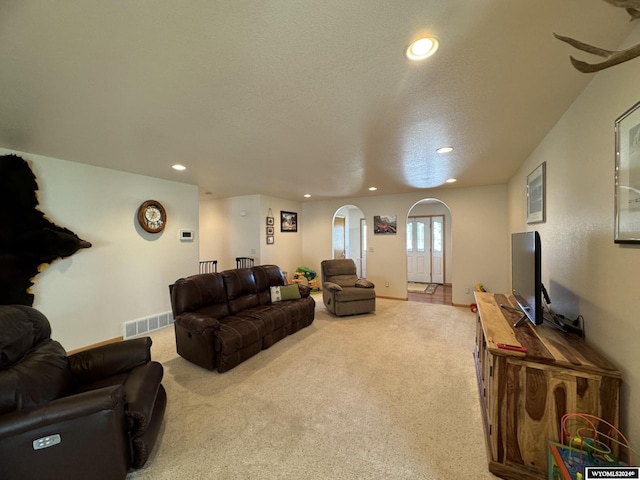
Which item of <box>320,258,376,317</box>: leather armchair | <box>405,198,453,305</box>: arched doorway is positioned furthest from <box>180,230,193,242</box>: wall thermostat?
<box>405,198,453,305</box>: arched doorway

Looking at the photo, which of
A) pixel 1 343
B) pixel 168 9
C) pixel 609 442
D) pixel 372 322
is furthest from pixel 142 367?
pixel 372 322

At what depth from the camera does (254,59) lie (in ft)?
4.41

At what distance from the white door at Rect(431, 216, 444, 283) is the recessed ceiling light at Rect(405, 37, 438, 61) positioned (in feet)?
21.9

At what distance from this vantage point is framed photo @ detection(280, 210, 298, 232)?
6391 millimetres

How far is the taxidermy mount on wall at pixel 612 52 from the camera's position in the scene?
0.75 m

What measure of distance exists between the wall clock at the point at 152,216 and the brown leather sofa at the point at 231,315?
58.4 inches

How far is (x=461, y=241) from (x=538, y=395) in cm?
417

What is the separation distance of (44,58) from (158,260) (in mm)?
3322

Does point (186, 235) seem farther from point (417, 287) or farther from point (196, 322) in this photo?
point (417, 287)

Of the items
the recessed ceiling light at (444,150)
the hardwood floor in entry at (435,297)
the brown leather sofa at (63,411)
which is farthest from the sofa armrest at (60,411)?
the hardwood floor in entry at (435,297)

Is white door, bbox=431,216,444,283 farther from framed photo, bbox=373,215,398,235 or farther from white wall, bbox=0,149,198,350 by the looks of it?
white wall, bbox=0,149,198,350

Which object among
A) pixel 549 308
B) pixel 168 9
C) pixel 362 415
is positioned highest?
pixel 168 9

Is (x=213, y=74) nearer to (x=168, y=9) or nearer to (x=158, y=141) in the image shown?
(x=168, y=9)

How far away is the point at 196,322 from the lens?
2.71 metres
